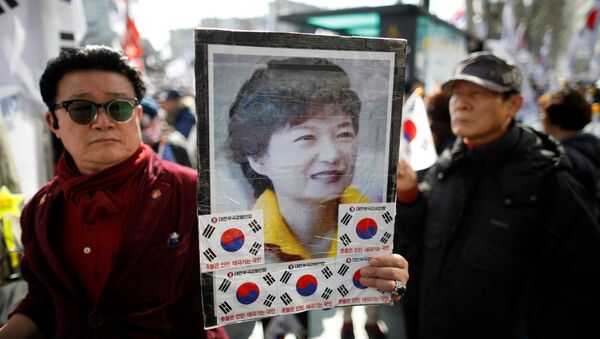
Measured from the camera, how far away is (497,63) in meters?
2.08

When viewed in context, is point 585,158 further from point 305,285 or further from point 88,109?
point 88,109

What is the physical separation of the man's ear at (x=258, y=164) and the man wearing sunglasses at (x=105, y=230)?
46 cm

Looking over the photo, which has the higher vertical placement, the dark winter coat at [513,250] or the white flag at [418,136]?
the white flag at [418,136]

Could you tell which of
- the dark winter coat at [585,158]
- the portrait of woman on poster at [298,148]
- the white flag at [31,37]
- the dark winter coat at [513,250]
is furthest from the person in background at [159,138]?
the dark winter coat at [585,158]

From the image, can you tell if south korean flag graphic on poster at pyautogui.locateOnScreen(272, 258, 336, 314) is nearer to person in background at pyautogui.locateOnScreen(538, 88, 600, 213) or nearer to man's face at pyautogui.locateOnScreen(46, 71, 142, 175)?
man's face at pyautogui.locateOnScreen(46, 71, 142, 175)

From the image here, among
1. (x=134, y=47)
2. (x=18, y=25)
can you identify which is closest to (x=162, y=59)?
(x=134, y=47)

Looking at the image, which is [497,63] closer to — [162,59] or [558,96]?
[558,96]

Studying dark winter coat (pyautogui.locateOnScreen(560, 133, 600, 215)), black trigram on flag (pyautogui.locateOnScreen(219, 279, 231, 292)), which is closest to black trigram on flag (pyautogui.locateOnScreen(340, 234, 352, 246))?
black trigram on flag (pyautogui.locateOnScreen(219, 279, 231, 292))

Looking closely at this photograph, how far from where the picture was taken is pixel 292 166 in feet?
3.76

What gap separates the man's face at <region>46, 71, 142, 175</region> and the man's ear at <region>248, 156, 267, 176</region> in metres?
0.64

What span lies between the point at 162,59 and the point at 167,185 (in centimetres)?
3014

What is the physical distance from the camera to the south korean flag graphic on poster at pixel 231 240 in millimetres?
1077

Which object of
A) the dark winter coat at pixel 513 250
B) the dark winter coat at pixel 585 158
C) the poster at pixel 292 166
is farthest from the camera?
the dark winter coat at pixel 585 158

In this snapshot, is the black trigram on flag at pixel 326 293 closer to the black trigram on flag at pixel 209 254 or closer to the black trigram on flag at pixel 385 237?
the black trigram on flag at pixel 385 237
